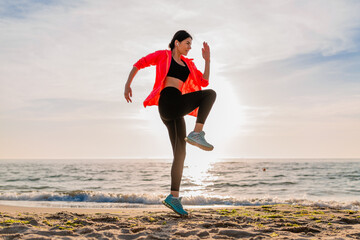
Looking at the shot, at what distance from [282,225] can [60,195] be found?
399 inches

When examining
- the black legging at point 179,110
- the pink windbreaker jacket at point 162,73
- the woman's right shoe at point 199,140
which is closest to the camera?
the woman's right shoe at point 199,140

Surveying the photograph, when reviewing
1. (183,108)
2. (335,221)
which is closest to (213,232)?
(183,108)

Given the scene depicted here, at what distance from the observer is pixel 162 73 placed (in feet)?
15.4

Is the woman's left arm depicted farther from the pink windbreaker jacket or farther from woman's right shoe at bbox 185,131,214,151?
A: woman's right shoe at bbox 185,131,214,151

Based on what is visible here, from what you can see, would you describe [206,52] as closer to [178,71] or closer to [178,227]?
[178,71]

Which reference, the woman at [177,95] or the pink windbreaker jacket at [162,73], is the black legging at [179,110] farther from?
the pink windbreaker jacket at [162,73]

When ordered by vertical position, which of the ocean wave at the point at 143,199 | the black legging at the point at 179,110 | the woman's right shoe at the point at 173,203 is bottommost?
the ocean wave at the point at 143,199

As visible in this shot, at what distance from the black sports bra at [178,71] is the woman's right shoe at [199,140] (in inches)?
34.5

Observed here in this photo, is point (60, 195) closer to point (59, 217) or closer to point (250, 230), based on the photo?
point (59, 217)

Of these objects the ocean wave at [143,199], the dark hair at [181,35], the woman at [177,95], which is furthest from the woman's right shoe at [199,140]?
the ocean wave at [143,199]

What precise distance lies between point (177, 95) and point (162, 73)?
0.39 metres

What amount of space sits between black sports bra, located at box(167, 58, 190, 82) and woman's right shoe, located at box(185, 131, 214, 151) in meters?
0.88

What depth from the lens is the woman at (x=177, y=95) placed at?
454cm

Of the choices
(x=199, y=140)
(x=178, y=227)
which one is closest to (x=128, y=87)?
(x=199, y=140)
